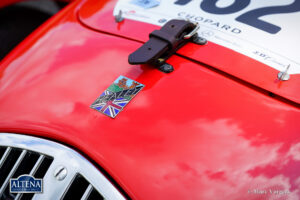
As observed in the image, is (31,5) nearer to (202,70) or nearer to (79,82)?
(79,82)

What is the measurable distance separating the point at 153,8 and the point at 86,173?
0.71 metres

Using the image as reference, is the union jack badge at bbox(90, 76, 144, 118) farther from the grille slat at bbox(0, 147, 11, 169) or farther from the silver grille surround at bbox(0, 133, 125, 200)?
the grille slat at bbox(0, 147, 11, 169)

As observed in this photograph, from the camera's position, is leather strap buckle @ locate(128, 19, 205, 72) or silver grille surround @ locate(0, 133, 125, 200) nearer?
silver grille surround @ locate(0, 133, 125, 200)


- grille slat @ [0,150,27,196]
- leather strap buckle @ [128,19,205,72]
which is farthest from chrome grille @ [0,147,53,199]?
leather strap buckle @ [128,19,205,72]

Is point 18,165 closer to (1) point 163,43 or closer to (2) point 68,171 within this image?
(2) point 68,171

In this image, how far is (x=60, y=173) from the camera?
851mm

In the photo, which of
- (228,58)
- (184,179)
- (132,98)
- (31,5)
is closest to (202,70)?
(228,58)

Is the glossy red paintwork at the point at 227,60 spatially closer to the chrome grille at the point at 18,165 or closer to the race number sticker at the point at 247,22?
the race number sticker at the point at 247,22

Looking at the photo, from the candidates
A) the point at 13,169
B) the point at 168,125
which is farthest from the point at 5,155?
the point at 168,125

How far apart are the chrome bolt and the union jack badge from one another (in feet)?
0.64
